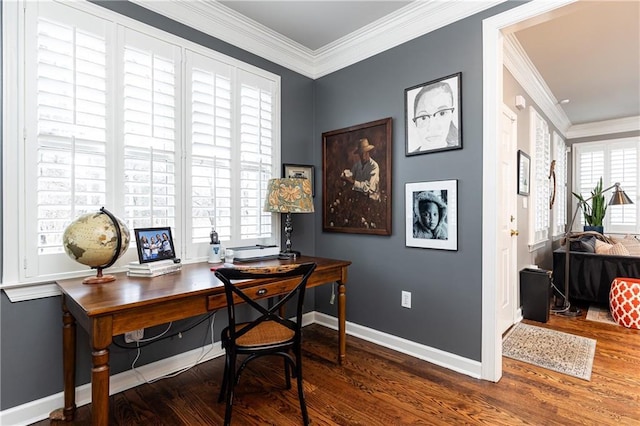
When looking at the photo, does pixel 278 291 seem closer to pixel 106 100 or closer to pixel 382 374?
pixel 382 374

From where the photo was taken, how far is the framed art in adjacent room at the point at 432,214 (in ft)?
7.64

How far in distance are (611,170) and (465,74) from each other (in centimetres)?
521

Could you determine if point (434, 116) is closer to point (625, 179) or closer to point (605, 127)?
point (625, 179)

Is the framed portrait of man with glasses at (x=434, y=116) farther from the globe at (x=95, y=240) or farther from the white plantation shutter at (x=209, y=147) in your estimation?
the globe at (x=95, y=240)

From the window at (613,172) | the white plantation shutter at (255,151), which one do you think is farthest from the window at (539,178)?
the white plantation shutter at (255,151)

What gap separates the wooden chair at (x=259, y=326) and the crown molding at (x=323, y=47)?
196 cm

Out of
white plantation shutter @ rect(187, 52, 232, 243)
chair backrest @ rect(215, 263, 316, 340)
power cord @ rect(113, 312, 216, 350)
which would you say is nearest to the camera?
chair backrest @ rect(215, 263, 316, 340)

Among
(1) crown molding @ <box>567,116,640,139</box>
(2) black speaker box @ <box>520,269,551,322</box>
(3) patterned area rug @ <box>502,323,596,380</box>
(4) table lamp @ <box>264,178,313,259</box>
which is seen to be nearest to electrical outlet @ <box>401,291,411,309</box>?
(3) patterned area rug @ <box>502,323,596,380</box>

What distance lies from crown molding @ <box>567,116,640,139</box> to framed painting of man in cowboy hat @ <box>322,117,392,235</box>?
5328mm

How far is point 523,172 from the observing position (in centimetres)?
344

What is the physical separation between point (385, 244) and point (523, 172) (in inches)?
75.9

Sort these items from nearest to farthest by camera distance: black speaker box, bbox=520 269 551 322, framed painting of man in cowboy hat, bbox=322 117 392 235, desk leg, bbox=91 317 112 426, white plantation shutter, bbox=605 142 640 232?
1. desk leg, bbox=91 317 112 426
2. framed painting of man in cowboy hat, bbox=322 117 392 235
3. black speaker box, bbox=520 269 551 322
4. white plantation shutter, bbox=605 142 640 232

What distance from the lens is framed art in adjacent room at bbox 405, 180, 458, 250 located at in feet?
7.64

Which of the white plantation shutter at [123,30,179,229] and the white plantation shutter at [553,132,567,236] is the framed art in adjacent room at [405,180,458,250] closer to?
the white plantation shutter at [123,30,179,229]
